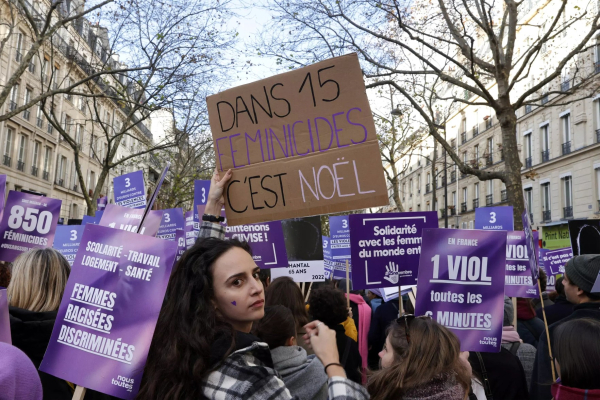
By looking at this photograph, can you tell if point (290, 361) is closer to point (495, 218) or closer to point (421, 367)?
point (421, 367)

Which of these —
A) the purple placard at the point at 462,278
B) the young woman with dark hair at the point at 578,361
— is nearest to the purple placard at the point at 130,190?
the purple placard at the point at 462,278

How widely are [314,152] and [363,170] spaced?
343mm

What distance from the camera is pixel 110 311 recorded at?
254 centimetres

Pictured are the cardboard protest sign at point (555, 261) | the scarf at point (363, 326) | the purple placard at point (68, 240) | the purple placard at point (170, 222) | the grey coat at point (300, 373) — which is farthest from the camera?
the cardboard protest sign at point (555, 261)

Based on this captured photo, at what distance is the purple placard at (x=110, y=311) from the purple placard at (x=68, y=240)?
16.8 ft

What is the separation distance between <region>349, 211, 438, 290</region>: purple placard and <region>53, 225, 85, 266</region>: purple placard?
421cm

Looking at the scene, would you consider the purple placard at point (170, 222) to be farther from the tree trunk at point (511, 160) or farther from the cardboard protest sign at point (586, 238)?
the tree trunk at point (511, 160)

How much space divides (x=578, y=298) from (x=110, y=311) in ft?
11.5

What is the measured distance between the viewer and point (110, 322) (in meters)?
2.52

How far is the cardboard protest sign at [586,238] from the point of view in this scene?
7.06 metres

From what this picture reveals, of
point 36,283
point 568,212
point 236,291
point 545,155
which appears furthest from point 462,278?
point 545,155

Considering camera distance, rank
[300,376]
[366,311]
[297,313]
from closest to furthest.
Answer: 1. [300,376]
2. [297,313]
3. [366,311]

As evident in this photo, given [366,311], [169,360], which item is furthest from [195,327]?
[366,311]

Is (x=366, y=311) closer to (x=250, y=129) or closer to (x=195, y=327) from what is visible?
(x=250, y=129)
